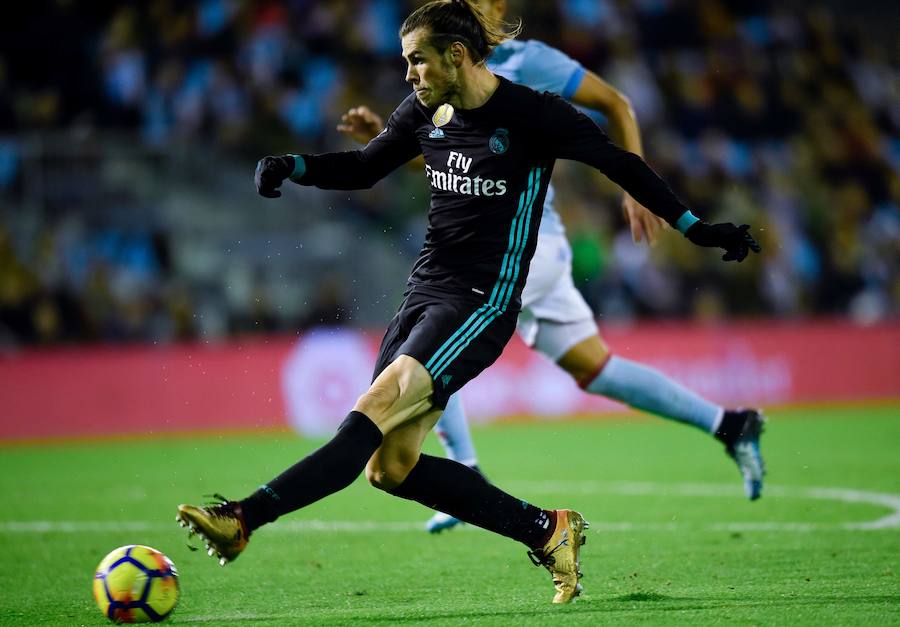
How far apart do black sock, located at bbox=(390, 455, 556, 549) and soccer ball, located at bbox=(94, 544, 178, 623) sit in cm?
94

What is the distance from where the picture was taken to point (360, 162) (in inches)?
212

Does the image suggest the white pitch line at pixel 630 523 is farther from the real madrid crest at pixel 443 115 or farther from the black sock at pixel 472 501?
the real madrid crest at pixel 443 115

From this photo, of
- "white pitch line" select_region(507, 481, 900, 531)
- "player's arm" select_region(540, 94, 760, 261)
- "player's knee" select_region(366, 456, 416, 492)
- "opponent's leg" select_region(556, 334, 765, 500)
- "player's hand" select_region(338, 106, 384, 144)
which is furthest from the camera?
"white pitch line" select_region(507, 481, 900, 531)

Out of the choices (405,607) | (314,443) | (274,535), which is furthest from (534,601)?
(314,443)

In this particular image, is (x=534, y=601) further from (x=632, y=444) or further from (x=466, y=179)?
(x=632, y=444)

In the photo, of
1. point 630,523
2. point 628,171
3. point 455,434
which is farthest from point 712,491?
point 628,171

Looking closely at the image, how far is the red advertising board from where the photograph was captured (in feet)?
45.8

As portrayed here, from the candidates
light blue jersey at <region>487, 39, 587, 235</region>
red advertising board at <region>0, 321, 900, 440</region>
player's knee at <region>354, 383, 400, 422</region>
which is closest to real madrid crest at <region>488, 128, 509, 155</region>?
player's knee at <region>354, 383, 400, 422</region>

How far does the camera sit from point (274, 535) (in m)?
7.26

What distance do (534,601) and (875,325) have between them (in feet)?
38.7

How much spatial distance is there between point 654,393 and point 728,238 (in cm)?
207

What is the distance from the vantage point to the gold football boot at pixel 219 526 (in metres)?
4.31

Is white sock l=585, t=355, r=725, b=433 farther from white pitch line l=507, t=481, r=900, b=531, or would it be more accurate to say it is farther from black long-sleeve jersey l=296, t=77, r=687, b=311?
black long-sleeve jersey l=296, t=77, r=687, b=311

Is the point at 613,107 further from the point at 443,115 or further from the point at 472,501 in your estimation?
the point at 472,501
